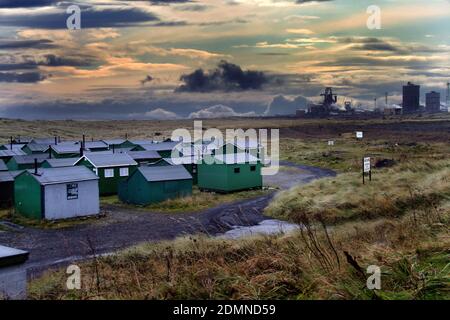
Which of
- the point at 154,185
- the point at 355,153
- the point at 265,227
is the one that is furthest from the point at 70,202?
the point at 355,153

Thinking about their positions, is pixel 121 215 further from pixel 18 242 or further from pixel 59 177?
Result: pixel 18 242

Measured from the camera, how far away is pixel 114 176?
42.0 metres

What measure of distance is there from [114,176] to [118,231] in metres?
14.0

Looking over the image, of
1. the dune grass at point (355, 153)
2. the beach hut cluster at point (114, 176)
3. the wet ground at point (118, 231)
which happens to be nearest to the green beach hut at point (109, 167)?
the beach hut cluster at point (114, 176)

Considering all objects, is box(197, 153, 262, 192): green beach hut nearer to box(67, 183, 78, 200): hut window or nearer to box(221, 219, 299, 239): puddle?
box(221, 219, 299, 239): puddle

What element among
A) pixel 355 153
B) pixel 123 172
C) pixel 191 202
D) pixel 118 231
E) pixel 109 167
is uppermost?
pixel 109 167

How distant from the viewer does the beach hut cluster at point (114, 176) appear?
32750 mm

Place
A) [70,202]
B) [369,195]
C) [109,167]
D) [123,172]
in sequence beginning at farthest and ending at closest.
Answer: [123,172]
[109,167]
[70,202]
[369,195]

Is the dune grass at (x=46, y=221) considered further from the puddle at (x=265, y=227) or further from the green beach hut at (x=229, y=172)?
the green beach hut at (x=229, y=172)

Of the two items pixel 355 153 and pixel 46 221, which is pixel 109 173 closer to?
pixel 46 221

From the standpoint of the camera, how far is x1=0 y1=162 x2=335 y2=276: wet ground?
76.4ft

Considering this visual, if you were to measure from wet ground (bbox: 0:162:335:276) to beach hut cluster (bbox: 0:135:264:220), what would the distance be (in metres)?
2.27

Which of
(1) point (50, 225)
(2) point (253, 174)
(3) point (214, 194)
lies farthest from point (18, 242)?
(2) point (253, 174)

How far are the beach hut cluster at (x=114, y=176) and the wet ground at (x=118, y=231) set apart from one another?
2.27m
